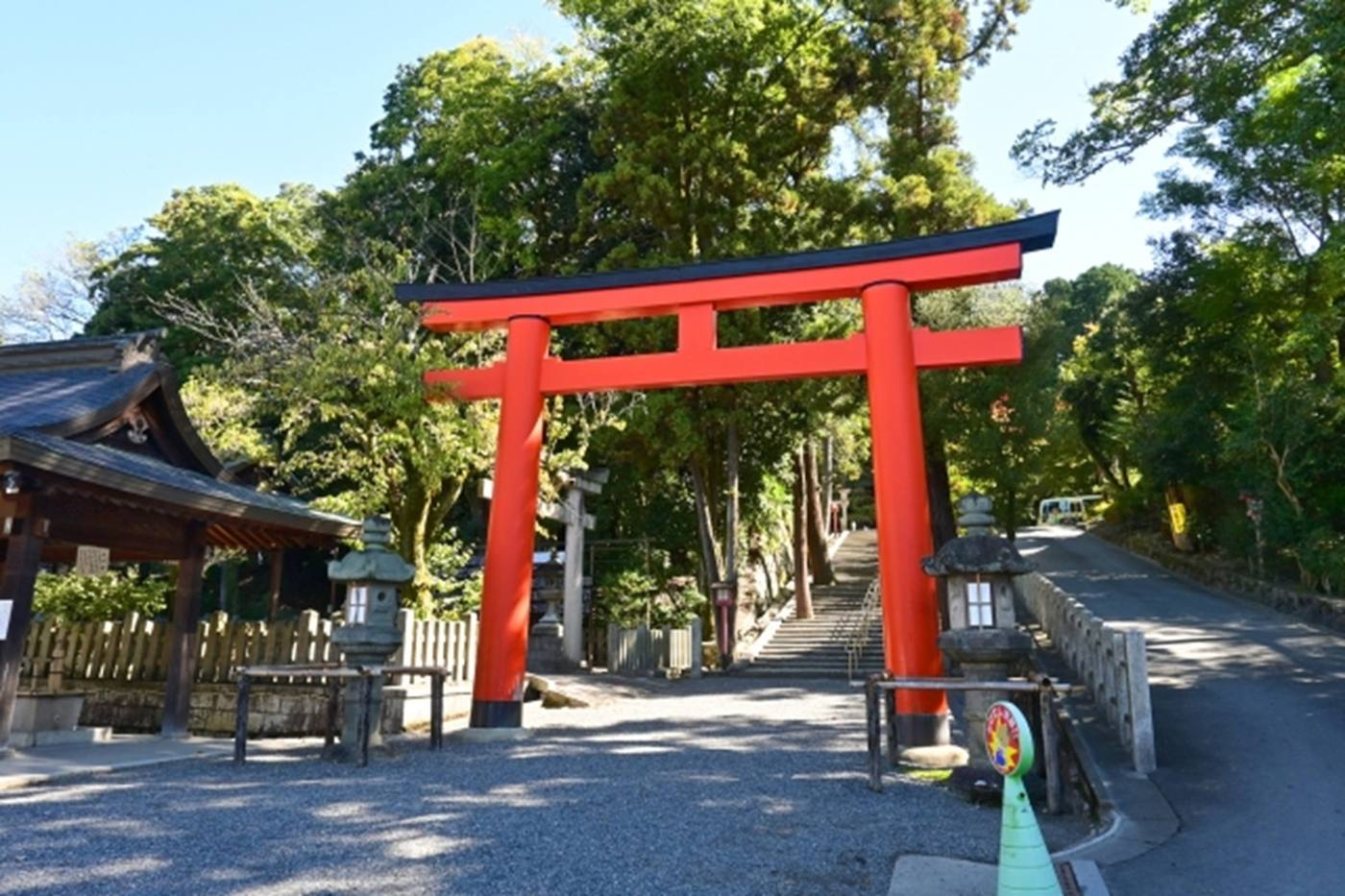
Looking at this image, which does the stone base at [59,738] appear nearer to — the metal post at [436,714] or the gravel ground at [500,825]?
the gravel ground at [500,825]

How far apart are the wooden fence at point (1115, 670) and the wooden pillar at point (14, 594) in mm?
9282

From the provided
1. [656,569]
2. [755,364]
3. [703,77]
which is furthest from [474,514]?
[755,364]

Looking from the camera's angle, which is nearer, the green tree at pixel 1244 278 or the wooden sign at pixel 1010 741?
the wooden sign at pixel 1010 741

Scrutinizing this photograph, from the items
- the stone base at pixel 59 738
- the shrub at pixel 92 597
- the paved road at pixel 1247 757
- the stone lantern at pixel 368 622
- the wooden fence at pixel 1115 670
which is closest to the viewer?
the paved road at pixel 1247 757

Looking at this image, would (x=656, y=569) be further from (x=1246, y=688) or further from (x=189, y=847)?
(x=189, y=847)

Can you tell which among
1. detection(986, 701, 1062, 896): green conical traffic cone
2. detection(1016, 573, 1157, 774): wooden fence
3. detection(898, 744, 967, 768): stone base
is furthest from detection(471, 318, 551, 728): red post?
detection(986, 701, 1062, 896): green conical traffic cone

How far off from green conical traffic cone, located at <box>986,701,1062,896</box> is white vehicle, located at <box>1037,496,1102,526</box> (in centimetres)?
4131

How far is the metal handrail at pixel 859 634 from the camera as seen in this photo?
15677 mm

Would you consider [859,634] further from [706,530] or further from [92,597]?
[92,597]

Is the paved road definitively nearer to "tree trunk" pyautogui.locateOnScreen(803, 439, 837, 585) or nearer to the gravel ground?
the gravel ground

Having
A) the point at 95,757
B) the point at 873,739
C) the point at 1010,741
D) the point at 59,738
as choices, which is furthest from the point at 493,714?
the point at 1010,741

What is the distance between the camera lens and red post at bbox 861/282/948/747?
7.64 m

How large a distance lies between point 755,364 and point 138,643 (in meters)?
8.71

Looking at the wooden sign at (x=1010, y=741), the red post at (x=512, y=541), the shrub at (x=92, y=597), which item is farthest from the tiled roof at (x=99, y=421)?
the wooden sign at (x=1010, y=741)
